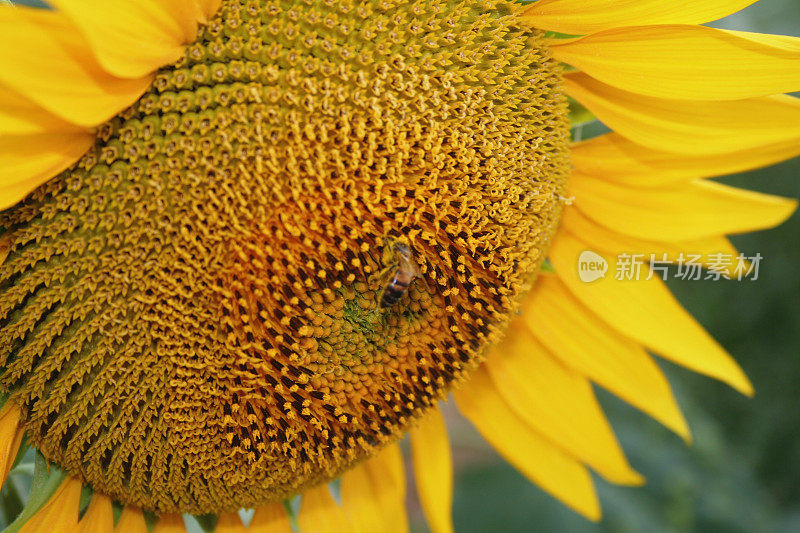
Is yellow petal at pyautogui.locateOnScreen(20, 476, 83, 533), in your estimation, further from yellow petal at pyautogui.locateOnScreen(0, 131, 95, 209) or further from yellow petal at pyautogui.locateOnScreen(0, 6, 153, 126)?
yellow petal at pyautogui.locateOnScreen(0, 6, 153, 126)

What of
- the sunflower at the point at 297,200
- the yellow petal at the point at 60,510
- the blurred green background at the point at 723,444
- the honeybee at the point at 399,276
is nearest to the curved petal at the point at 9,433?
the sunflower at the point at 297,200

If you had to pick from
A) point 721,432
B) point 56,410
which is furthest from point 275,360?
point 721,432

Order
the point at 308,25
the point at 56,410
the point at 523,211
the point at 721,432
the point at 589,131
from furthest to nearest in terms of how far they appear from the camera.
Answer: the point at 721,432, the point at 589,131, the point at 523,211, the point at 56,410, the point at 308,25

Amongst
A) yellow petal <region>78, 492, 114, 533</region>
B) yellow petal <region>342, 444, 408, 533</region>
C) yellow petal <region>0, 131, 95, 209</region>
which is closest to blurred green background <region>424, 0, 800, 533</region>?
yellow petal <region>342, 444, 408, 533</region>

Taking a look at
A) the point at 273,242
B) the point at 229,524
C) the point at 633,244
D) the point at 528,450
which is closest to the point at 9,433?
the point at 229,524

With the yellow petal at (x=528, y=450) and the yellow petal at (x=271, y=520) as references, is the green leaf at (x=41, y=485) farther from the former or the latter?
the yellow petal at (x=528, y=450)

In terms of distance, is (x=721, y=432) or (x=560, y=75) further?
(x=721, y=432)

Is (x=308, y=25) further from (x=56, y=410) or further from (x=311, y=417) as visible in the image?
(x=56, y=410)
